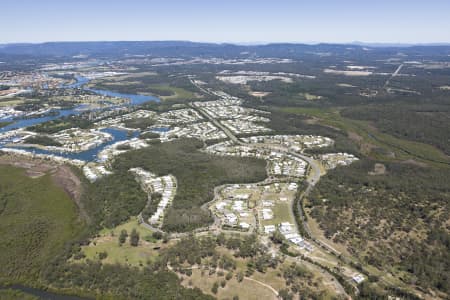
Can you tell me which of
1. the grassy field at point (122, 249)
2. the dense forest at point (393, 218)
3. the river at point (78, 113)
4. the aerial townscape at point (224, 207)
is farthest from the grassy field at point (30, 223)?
the dense forest at point (393, 218)

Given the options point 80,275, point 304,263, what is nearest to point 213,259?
point 304,263

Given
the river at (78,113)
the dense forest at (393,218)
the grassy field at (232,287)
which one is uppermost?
the river at (78,113)

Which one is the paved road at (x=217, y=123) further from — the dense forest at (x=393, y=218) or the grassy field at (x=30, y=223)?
the grassy field at (x=30, y=223)

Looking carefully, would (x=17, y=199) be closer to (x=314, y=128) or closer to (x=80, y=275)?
(x=80, y=275)

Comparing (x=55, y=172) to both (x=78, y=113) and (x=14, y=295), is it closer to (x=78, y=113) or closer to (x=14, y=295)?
(x=14, y=295)

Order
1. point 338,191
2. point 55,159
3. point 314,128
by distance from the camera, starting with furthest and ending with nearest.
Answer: point 314,128 < point 55,159 < point 338,191

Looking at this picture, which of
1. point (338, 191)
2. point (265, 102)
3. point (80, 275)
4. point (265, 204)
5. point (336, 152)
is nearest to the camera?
point (80, 275)
